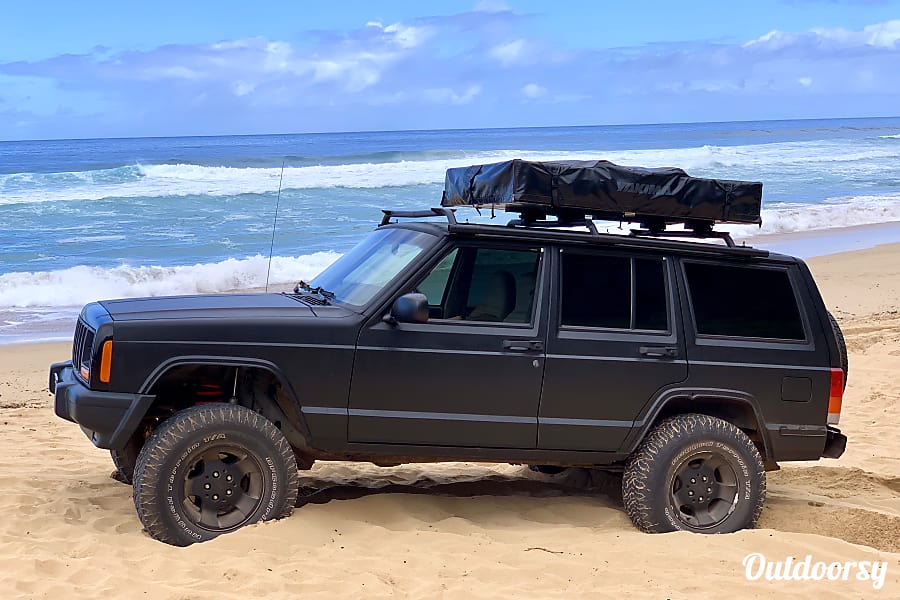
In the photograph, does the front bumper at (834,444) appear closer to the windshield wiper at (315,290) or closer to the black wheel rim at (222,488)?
the windshield wiper at (315,290)

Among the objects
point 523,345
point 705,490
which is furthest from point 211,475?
point 705,490

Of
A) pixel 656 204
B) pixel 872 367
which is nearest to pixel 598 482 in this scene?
pixel 656 204

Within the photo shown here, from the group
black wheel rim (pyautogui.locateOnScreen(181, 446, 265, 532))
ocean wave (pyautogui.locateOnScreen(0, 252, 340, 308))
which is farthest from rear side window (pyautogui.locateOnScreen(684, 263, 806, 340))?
ocean wave (pyautogui.locateOnScreen(0, 252, 340, 308))

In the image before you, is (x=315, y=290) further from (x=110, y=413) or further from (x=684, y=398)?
(x=684, y=398)

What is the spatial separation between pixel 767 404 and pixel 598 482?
1544 mm

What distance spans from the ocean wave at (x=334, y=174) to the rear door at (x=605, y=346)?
23789 millimetres

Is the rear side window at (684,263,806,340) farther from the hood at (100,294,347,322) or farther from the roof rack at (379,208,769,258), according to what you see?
the hood at (100,294,347,322)

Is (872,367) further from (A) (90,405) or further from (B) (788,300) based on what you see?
(A) (90,405)

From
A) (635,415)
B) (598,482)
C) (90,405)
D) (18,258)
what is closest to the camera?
(90,405)

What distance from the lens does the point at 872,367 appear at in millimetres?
11188

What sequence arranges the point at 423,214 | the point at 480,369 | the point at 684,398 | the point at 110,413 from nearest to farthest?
the point at 110,413 → the point at 480,369 → the point at 684,398 → the point at 423,214

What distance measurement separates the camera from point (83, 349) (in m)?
5.69

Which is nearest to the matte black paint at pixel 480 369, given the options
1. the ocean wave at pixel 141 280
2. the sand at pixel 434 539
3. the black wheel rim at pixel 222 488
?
the black wheel rim at pixel 222 488

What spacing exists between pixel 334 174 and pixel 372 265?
3423cm
